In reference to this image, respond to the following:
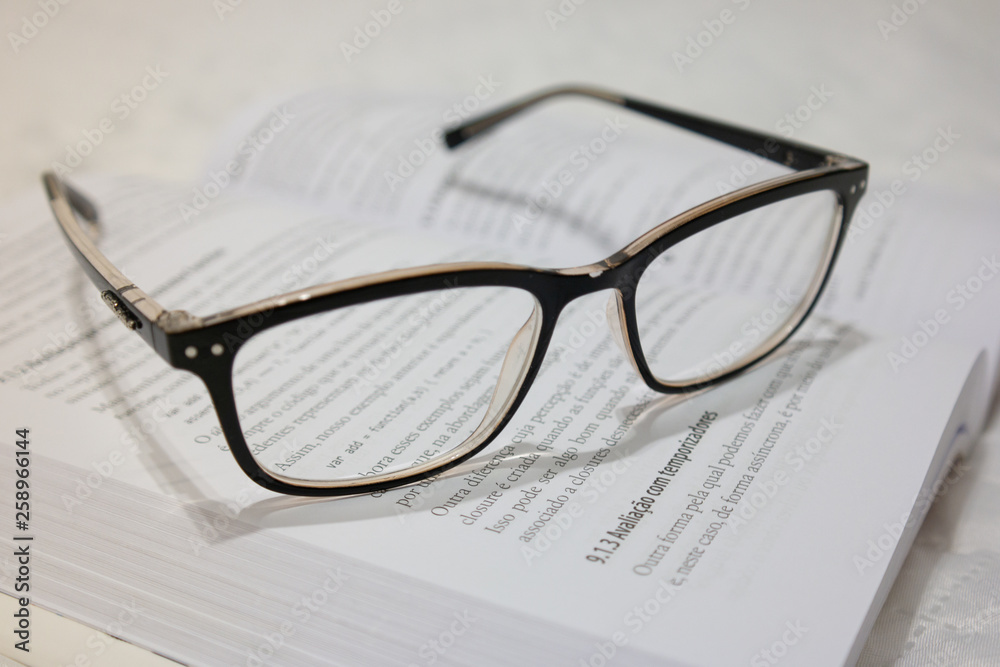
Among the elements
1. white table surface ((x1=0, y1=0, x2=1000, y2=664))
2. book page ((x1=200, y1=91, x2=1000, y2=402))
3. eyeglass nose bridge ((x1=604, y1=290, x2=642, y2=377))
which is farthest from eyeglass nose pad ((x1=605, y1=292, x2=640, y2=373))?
white table surface ((x1=0, y1=0, x2=1000, y2=664))

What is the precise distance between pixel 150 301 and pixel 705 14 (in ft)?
3.08

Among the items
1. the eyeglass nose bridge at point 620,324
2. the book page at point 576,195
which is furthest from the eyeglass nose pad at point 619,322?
the book page at point 576,195

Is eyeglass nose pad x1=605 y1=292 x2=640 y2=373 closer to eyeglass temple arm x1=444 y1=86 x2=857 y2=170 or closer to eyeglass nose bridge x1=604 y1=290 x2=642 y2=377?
eyeglass nose bridge x1=604 y1=290 x2=642 y2=377

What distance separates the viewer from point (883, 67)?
97cm

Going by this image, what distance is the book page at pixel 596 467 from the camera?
344 millimetres

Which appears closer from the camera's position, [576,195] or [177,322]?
[177,322]

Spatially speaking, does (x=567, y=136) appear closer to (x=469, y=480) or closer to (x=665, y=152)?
(x=665, y=152)

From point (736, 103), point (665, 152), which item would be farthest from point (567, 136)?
point (736, 103)

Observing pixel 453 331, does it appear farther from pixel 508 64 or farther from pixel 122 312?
pixel 508 64

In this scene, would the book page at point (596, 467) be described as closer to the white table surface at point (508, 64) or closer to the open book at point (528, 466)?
the open book at point (528, 466)

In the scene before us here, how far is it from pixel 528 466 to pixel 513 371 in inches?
2.3

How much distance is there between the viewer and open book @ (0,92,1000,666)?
0.34 meters

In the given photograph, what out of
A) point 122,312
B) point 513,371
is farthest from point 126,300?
point 513,371

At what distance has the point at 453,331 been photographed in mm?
550
